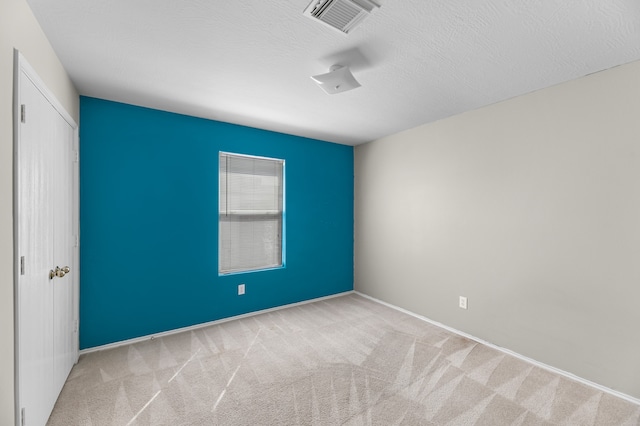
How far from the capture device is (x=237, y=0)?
1.47 m

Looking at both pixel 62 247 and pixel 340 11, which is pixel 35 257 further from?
pixel 340 11

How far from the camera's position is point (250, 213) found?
3.73 meters

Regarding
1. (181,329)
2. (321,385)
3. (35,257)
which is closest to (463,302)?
(321,385)

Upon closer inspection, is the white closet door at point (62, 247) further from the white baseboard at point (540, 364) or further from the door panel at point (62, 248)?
the white baseboard at point (540, 364)

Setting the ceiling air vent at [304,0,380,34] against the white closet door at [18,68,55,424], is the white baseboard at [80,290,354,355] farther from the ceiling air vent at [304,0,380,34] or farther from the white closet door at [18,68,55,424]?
the ceiling air vent at [304,0,380,34]

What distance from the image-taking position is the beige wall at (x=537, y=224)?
209cm

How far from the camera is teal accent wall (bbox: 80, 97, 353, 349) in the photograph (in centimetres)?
272

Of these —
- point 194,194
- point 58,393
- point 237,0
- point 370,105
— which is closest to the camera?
point 237,0

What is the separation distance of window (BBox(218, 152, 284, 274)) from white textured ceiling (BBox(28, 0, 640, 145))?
0.97m

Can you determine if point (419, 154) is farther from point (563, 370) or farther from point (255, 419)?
point (255, 419)

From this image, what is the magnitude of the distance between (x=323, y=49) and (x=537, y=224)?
235cm

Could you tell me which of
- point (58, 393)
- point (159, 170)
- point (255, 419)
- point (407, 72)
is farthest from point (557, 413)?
point (159, 170)

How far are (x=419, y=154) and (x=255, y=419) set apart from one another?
125 inches

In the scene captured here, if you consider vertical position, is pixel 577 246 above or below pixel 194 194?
below
